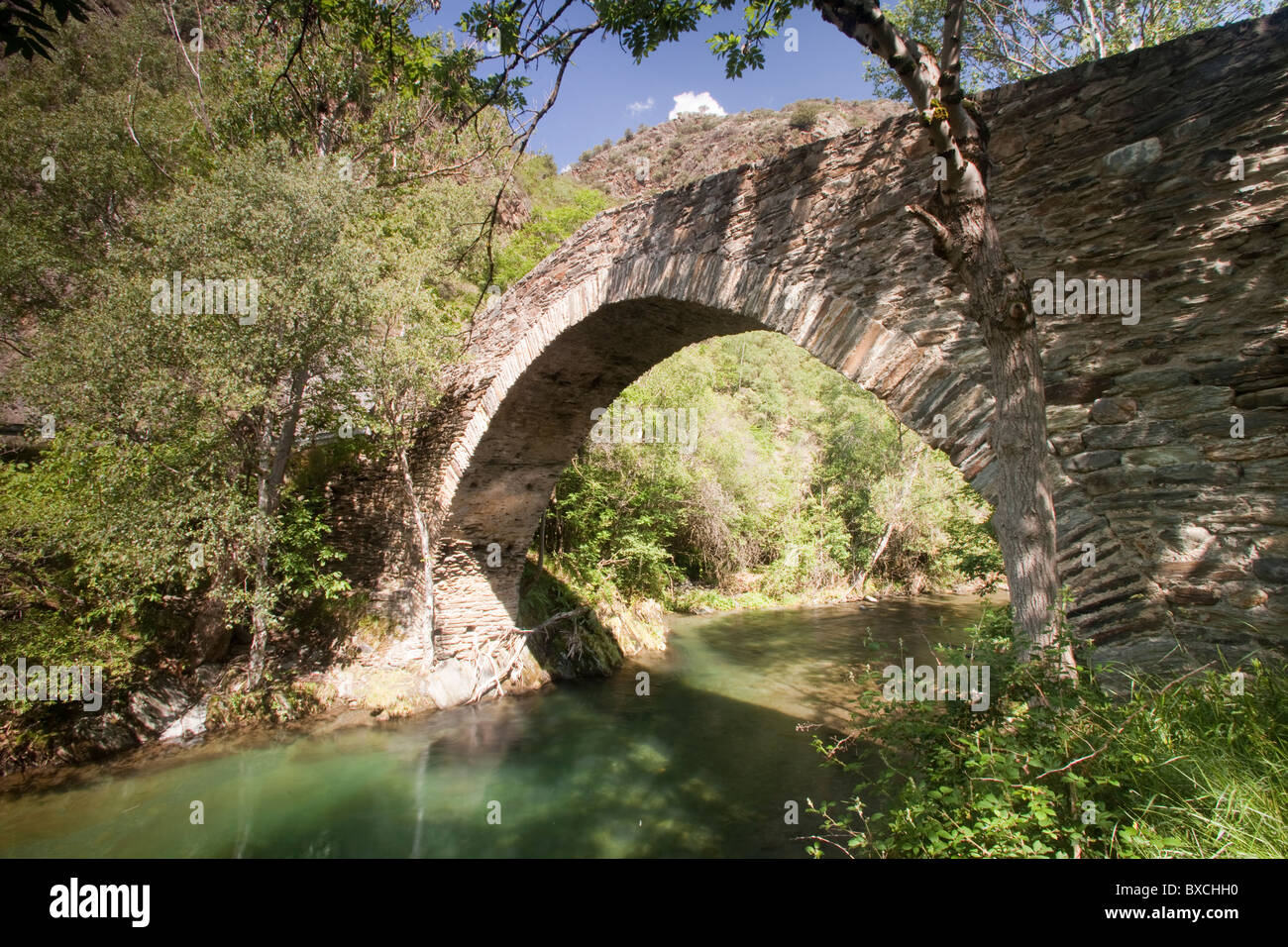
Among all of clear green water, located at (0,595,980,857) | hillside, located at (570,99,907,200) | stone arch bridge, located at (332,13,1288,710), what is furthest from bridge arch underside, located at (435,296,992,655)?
hillside, located at (570,99,907,200)

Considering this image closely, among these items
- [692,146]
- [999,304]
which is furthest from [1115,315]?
[692,146]

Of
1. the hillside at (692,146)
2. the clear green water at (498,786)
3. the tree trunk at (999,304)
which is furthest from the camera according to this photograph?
the hillside at (692,146)

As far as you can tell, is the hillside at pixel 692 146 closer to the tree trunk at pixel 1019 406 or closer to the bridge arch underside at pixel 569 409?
the bridge arch underside at pixel 569 409

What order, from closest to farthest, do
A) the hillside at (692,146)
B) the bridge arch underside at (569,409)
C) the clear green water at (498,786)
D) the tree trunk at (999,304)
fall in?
the tree trunk at (999,304) → the bridge arch underside at (569,409) → the clear green water at (498,786) → the hillside at (692,146)

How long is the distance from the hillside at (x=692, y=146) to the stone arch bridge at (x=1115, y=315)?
126 ft

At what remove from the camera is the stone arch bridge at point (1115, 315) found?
2578 mm

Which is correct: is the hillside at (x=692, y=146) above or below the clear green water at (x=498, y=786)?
above

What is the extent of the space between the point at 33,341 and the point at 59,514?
3525 millimetres

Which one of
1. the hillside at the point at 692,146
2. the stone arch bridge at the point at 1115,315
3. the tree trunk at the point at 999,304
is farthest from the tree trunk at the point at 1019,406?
the hillside at the point at 692,146

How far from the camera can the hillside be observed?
1606 inches

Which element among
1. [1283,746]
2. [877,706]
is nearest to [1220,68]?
[1283,746]

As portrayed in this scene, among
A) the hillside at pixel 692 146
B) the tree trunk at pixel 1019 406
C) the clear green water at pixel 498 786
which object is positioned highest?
the hillside at pixel 692 146

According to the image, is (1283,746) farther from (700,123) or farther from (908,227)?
(700,123)

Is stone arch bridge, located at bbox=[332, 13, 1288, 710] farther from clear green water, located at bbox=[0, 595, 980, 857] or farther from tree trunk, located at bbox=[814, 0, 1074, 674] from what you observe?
clear green water, located at bbox=[0, 595, 980, 857]
